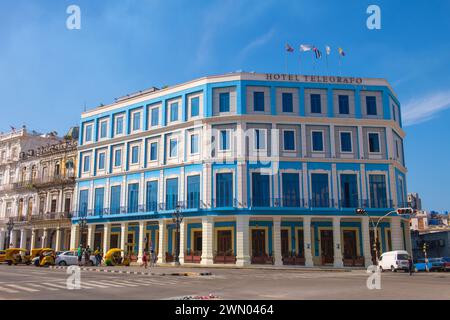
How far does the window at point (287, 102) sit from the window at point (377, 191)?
10.5 m

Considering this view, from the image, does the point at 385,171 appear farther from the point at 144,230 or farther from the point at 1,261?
the point at 1,261

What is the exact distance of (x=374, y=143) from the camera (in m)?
43.7

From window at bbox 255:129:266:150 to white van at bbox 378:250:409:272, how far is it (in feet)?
49.1

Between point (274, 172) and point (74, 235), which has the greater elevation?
point (274, 172)

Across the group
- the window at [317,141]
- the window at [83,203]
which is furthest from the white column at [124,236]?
the window at [317,141]

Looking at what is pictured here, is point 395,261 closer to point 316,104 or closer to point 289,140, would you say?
point 289,140

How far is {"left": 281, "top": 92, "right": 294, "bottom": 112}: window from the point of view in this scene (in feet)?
144

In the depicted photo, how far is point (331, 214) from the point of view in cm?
4138

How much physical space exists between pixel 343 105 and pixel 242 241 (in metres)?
17.2

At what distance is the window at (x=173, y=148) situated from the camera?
4595 centimetres

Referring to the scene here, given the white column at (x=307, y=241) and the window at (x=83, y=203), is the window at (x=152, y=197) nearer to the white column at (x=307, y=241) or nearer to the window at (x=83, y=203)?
the window at (x=83, y=203)

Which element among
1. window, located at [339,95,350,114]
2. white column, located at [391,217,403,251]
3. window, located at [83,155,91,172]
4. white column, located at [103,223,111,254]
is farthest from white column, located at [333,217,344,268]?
window, located at [83,155,91,172]

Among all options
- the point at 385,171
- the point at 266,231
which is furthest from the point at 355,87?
the point at 266,231

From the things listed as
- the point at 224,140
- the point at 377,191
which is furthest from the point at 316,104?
the point at 377,191
